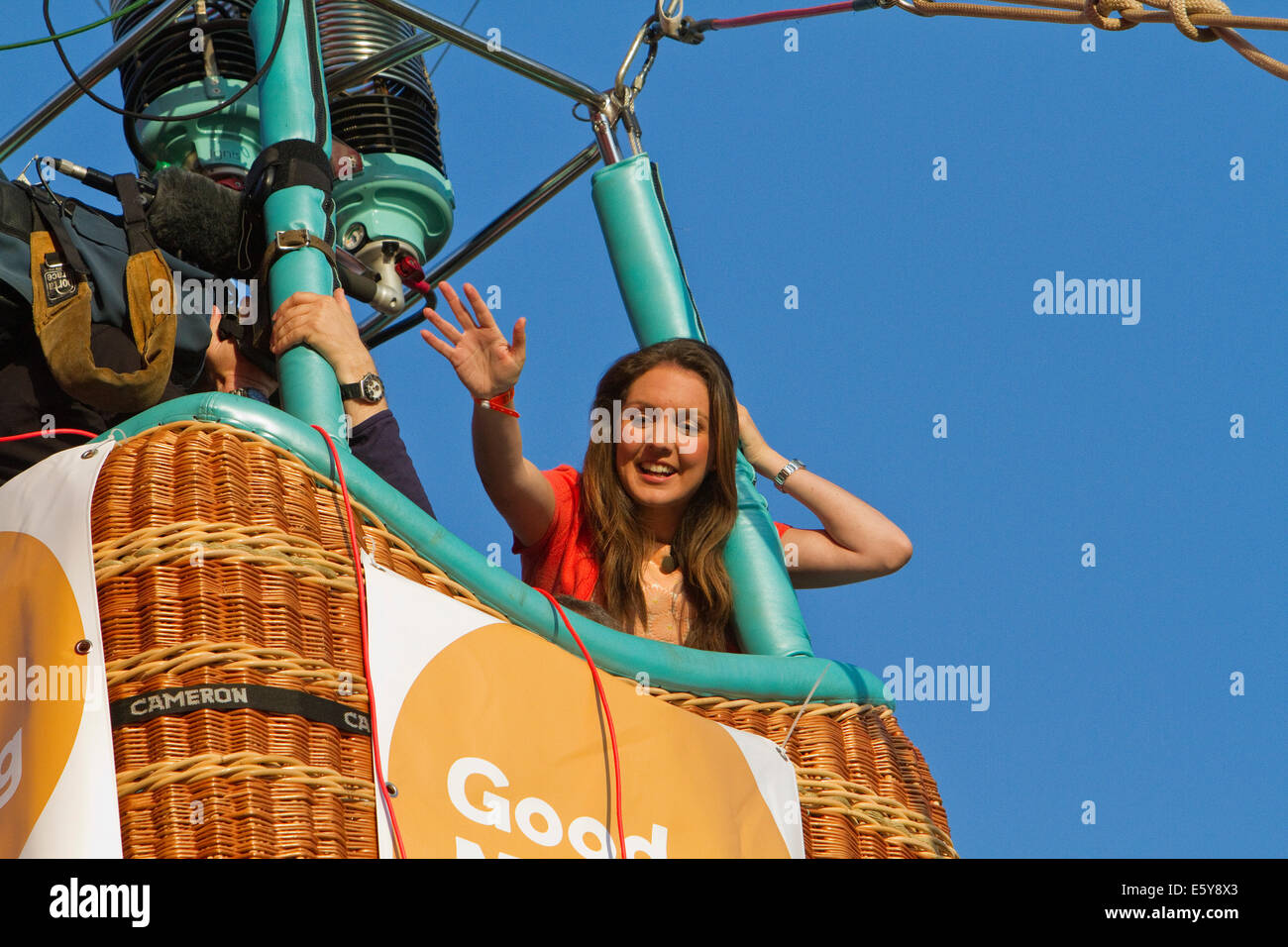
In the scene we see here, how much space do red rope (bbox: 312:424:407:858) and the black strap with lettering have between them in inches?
1.5

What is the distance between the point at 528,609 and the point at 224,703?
518mm

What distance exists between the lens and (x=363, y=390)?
8.99ft

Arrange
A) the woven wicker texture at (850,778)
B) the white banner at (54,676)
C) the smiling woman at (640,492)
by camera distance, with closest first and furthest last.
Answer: the white banner at (54,676)
the woven wicker texture at (850,778)
the smiling woman at (640,492)

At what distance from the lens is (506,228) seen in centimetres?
451

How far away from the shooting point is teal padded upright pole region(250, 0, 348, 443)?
2.68 metres

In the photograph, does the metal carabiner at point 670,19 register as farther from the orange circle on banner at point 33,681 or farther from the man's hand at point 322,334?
the orange circle on banner at point 33,681

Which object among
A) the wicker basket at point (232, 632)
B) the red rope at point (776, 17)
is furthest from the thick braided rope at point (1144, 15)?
the wicker basket at point (232, 632)

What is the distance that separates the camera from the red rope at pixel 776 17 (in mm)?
3529

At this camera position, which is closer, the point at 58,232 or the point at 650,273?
the point at 58,232

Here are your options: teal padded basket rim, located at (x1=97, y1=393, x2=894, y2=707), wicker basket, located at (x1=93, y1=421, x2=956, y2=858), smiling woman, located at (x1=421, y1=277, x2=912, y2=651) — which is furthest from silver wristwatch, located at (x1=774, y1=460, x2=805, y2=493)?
wicker basket, located at (x1=93, y1=421, x2=956, y2=858)

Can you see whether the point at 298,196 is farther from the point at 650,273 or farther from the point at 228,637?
the point at 228,637

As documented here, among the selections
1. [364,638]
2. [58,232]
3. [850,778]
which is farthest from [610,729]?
A: [58,232]

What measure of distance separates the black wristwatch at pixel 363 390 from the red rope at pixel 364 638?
54cm

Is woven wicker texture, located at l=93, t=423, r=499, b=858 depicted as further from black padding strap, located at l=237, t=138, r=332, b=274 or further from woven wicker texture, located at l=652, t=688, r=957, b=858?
black padding strap, located at l=237, t=138, r=332, b=274
